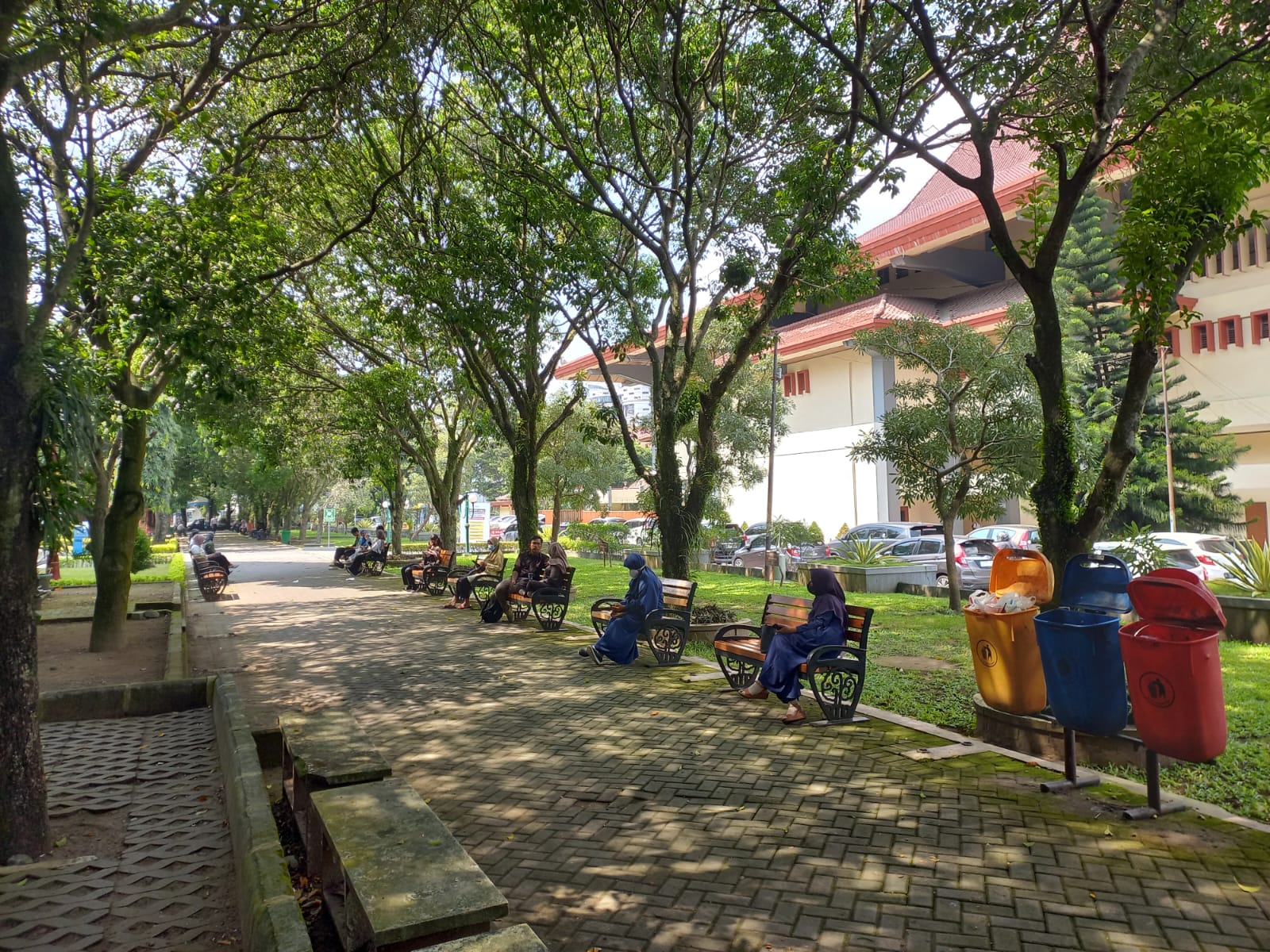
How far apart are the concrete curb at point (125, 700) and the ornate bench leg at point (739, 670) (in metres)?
4.71

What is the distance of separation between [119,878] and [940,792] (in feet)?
14.9

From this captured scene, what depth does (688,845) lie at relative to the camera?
4465 millimetres

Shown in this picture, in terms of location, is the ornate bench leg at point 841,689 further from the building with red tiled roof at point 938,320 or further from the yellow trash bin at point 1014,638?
the building with red tiled roof at point 938,320

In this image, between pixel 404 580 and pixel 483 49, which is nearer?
pixel 483 49

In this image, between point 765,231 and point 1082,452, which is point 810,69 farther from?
point 1082,452

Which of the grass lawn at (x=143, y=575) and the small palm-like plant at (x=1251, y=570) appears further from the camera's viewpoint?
the grass lawn at (x=143, y=575)

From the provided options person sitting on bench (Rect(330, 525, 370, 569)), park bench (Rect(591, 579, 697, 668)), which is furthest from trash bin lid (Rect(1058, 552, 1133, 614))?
person sitting on bench (Rect(330, 525, 370, 569))

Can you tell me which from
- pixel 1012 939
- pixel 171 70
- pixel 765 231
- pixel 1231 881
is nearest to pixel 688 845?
pixel 1012 939

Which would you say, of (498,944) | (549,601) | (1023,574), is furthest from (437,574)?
(498,944)

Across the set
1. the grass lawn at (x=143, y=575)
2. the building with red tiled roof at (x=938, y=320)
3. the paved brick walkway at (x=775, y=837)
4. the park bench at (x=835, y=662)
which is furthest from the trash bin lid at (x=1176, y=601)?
the grass lawn at (x=143, y=575)

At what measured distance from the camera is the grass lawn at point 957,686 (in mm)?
5340

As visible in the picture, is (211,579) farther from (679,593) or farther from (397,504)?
(679,593)

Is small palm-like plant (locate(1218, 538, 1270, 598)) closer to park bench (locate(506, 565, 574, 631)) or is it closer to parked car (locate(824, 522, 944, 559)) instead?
parked car (locate(824, 522, 944, 559))

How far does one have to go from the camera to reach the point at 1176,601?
172 inches
